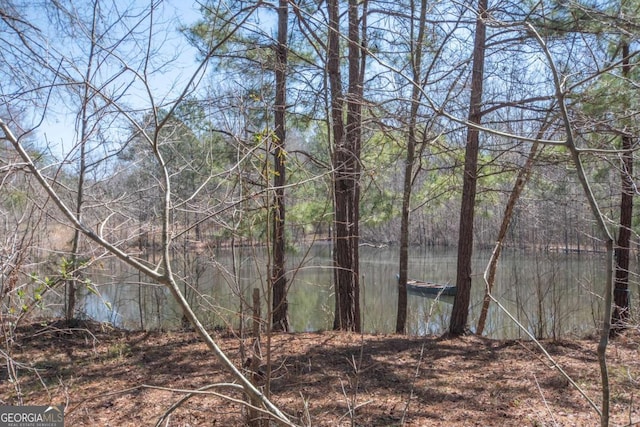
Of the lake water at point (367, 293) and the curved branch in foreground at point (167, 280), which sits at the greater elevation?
the curved branch in foreground at point (167, 280)

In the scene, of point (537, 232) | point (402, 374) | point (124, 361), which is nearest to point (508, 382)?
point (402, 374)

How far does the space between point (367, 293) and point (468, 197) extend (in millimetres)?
7665

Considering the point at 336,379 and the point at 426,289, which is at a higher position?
the point at 336,379

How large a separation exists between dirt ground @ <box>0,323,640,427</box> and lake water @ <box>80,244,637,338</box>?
53cm

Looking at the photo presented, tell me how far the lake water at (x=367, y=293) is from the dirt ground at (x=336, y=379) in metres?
0.53

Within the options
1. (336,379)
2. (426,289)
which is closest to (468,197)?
(336,379)

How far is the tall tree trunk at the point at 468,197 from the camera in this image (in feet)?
18.9

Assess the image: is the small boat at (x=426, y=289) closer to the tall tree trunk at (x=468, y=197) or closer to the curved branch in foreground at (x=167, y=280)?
the tall tree trunk at (x=468, y=197)

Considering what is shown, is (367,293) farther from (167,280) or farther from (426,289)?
(167,280)

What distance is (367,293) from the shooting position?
13.4m

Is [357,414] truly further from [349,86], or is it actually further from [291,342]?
[349,86]

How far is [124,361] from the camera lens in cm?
Answer: 449

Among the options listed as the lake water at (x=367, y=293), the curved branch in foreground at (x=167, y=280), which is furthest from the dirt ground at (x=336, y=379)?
the curved branch in foreground at (x=167, y=280)

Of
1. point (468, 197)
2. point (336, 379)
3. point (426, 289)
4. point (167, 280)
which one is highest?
point (468, 197)
